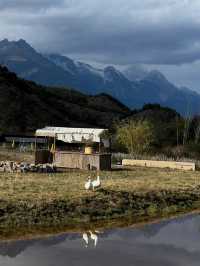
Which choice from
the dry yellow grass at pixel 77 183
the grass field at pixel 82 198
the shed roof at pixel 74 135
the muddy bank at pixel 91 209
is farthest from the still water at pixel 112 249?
the shed roof at pixel 74 135

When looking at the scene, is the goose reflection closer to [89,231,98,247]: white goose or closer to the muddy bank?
[89,231,98,247]: white goose

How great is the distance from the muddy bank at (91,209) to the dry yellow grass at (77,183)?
107 cm

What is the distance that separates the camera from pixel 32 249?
25.2m

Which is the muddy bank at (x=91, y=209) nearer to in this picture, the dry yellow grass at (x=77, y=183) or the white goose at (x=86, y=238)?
the dry yellow grass at (x=77, y=183)

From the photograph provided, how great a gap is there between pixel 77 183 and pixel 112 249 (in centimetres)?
1736

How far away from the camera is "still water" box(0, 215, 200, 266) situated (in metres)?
22.9

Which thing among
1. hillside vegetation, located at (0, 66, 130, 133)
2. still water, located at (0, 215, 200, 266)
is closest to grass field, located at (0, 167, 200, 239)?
still water, located at (0, 215, 200, 266)

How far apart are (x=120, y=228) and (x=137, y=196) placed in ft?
26.1

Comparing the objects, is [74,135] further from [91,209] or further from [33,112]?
[91,209]

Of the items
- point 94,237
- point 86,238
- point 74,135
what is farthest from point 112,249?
point 74,135

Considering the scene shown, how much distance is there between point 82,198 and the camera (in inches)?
1404

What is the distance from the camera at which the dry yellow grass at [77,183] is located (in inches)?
1428

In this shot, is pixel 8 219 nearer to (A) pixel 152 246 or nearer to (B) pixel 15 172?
(A) pixel 152 246

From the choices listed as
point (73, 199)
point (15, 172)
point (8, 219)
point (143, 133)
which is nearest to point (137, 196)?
point (73, 199)
